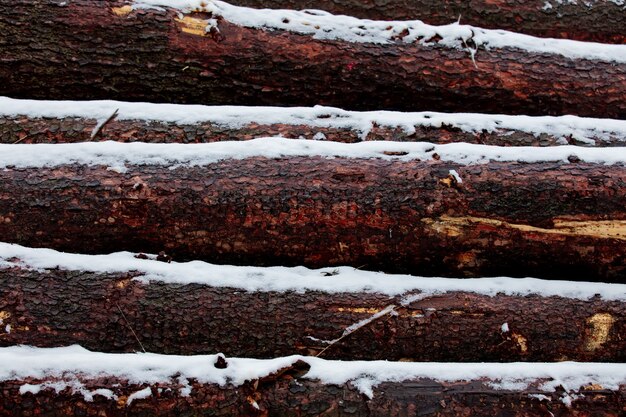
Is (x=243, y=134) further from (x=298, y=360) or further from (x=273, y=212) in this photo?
(x=298, y=360)

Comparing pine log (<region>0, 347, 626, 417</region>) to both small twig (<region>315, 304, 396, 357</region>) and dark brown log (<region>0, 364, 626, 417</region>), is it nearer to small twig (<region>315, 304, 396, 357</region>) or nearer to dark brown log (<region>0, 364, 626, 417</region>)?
dark brown log (<region>0, 364, 626, 417</region>)

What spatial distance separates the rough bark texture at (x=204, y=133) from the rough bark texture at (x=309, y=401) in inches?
44.6

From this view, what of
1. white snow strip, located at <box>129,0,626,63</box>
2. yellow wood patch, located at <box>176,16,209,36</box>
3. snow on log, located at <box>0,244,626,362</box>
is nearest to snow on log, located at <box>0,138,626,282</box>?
snow on log, located at <box>0,244,626,362</box>

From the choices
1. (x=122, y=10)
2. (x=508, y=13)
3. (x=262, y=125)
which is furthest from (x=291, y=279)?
(x=508, y=13)

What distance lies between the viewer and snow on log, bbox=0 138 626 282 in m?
2.42

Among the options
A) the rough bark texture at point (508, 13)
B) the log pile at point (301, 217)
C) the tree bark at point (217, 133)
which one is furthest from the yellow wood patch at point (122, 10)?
the rough bark texture at point (508, 13)

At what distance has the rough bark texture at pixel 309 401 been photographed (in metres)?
1.99

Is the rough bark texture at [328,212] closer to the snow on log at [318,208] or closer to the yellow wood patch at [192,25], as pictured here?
the snow on log at [318,208]

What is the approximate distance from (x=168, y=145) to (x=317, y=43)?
94 centimetres

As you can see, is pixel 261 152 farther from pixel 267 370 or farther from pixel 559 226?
pixel 559 226

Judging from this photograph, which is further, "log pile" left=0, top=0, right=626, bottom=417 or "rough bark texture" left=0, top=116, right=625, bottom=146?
"rough bark texture" left=0, top=116, right=625, bottom=146

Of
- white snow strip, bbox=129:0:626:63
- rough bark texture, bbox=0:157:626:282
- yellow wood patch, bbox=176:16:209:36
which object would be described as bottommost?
rough bark texture, bbox=0:157:626:282

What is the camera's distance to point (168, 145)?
8.38 ft

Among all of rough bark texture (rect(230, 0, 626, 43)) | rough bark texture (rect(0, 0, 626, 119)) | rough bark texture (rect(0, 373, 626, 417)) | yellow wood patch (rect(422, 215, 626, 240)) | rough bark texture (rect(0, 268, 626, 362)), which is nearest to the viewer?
rough bark texture (rect(0, 373, 626, 417))
